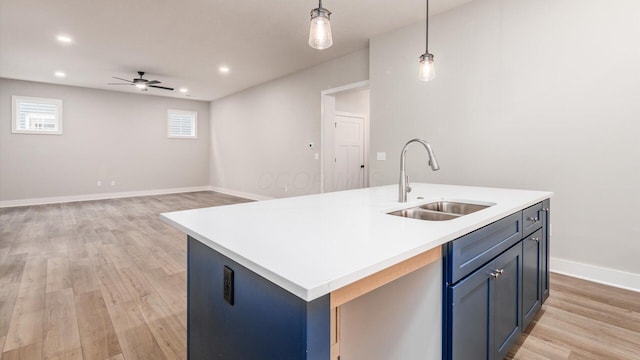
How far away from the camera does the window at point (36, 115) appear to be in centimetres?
681

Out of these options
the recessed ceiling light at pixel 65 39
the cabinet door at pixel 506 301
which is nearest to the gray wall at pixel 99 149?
the recessed ceiling light at pixel 65 39

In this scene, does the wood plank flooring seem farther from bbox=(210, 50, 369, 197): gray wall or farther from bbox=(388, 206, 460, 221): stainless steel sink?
bbox=(210, 50, 369, 197): gray wall

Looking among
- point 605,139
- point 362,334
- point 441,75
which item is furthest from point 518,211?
point 441,75

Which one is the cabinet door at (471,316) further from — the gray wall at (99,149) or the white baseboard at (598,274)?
the gray wall at (99,149)

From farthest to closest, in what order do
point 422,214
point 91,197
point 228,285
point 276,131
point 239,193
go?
1. point 239,193
2. point 91,197
3. point 276,131
4. point 422,214
5. point 228,285

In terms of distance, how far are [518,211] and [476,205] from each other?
280mm

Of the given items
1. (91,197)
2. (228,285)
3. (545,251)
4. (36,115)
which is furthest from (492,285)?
(36,115)

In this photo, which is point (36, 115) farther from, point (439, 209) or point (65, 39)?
point (439, 209)

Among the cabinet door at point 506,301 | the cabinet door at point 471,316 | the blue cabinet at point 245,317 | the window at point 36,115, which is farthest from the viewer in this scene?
the window at point 36,115

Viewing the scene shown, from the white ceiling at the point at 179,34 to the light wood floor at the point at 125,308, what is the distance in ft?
9.07

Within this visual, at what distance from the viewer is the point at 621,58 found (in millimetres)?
2553

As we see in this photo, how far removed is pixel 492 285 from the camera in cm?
142

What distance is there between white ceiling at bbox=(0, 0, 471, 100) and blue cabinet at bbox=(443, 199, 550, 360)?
9.18ft

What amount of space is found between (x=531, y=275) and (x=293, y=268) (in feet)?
5.83
